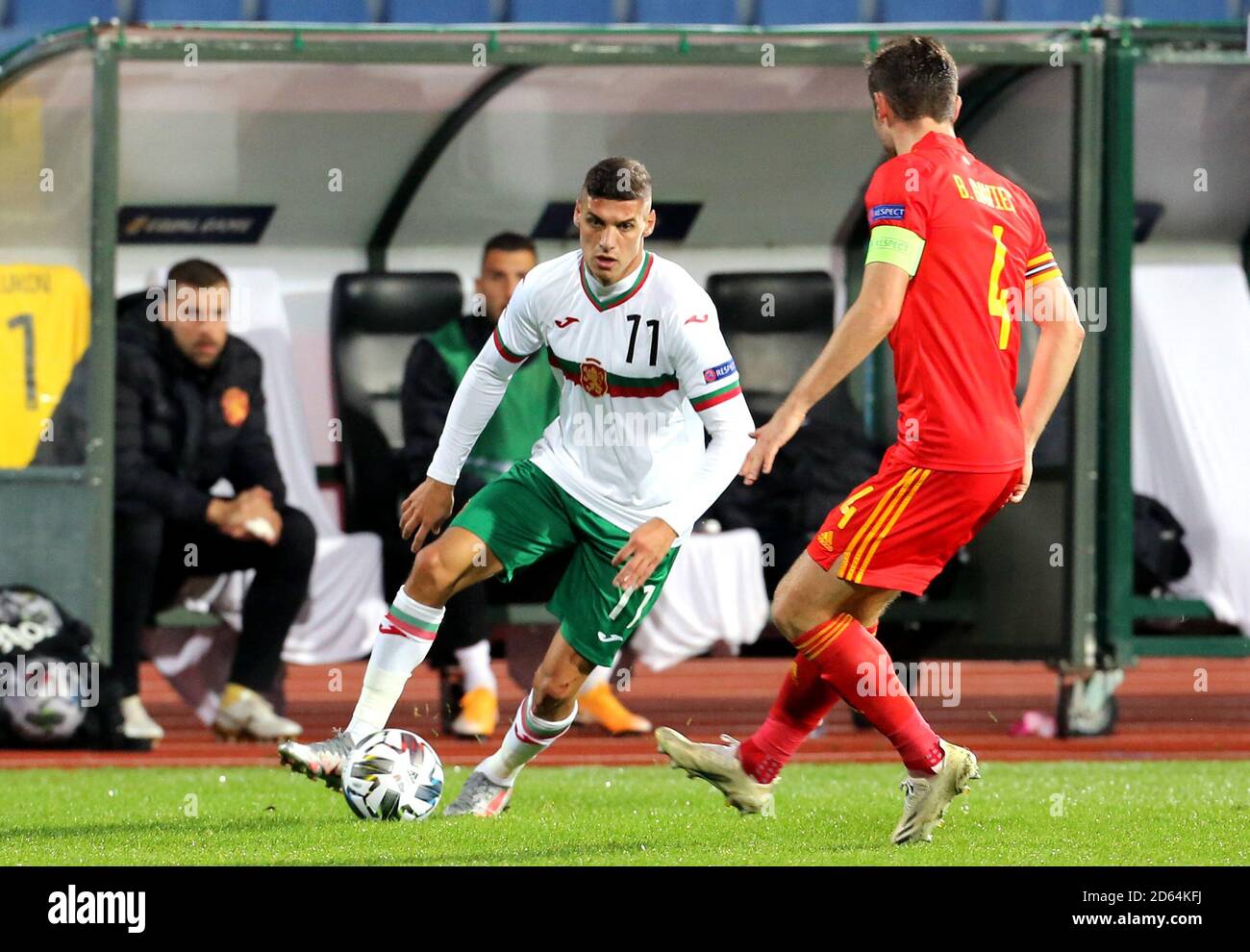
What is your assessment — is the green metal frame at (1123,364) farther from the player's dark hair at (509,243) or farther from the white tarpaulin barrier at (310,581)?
the white tarpaulin barrier at (310,581)

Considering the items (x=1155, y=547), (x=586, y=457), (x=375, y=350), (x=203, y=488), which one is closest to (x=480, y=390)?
(x=586, y=457)

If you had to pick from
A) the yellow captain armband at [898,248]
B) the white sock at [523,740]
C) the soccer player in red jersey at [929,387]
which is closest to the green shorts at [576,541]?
the white sock at [523,740]

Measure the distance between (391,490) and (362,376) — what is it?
2.00 feet

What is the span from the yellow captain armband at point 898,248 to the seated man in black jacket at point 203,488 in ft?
13.4

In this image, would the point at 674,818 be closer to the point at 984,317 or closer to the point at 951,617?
the point at 984,317

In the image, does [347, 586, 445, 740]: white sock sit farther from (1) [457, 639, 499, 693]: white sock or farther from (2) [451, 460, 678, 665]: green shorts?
(1) [457, 639, 499, 693]: white sock

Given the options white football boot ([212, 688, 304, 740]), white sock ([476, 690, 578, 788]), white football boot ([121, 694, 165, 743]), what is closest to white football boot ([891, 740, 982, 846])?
white sock ([476, 690, 578, 788])

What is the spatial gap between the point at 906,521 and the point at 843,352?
19.9 inches

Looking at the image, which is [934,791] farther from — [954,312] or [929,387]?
[954,312]

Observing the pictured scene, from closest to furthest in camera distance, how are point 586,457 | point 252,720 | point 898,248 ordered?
point 898,248 → point 586,457 → point 252,720

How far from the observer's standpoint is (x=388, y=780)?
5.44 metres

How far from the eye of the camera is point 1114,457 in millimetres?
8555

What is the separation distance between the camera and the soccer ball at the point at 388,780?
5.42 meters
